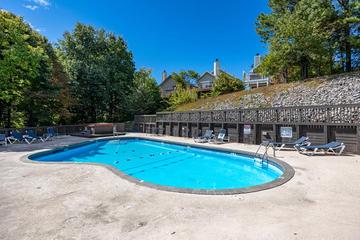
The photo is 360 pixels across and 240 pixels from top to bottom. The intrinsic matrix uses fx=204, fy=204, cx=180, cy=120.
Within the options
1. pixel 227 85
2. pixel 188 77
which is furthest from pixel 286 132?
pixel 188 77

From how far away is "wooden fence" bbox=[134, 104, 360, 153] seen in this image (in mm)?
8055

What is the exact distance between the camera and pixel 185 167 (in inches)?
346

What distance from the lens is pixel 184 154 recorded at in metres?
11.1

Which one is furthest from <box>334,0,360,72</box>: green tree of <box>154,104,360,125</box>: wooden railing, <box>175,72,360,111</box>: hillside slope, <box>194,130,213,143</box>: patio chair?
<box>194,130,213,143</box>: patio chair

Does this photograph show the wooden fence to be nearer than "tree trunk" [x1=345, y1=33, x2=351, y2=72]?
Yes

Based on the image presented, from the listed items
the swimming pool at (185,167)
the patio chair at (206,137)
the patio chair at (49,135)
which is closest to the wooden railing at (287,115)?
the patio chair at (206,137)

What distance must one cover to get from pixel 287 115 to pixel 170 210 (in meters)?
8.78

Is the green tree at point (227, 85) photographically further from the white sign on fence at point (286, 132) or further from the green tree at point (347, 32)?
the white sign on fence at point (286, 132)

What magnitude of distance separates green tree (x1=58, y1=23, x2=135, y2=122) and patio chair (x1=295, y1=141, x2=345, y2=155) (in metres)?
17.1

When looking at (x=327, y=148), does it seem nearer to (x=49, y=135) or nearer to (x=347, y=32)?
(x=347, y=32)

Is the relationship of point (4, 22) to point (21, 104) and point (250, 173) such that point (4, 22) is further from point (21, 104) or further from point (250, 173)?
point (250, 173)

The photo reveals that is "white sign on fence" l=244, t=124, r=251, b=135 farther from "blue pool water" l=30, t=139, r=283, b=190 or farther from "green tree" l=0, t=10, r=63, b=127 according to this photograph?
"green tree" l=0, t=10, r=63, b=127

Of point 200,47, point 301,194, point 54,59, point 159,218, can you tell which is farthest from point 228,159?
point 200,47

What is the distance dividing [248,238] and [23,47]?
17506mm
